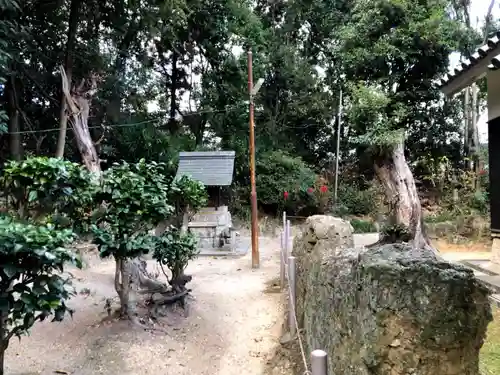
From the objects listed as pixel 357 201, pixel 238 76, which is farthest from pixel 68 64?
pixel 357 201

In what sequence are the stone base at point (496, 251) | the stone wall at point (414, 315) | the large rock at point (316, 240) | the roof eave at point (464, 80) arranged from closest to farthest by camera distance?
the stone wall at point (414, 315) → the large rock at point (316, 240) → the roof eave at point (464, 80) → the stone base at point (496, 251)

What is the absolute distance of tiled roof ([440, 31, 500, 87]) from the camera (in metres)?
4.01

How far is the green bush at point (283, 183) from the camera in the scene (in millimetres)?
15125

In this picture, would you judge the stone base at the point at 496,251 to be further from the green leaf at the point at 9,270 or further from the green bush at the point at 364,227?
the green bush at the point at 364,227

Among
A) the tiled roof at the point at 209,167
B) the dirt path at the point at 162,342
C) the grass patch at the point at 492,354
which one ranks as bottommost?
the dirt path at the point at 162,342

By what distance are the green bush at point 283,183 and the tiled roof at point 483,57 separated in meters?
9.83

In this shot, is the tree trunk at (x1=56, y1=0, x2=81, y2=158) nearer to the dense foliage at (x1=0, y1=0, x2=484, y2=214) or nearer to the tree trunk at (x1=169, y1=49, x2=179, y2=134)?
the dense foliage at (x1=0, y1=0, x2=484, y2=214)

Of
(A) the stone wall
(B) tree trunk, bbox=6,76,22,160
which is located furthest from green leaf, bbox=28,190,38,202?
(B) tree trunk, bbox=6,76,22,160

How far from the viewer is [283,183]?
49.7ft

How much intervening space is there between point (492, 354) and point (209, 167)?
9.97m

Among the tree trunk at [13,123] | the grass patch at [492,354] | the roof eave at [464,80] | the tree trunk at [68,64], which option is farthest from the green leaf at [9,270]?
the tree trunk at [13,123]

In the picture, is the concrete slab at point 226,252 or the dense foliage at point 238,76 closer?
the concrete slab at point 226,252

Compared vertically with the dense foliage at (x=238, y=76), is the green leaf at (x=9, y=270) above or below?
below

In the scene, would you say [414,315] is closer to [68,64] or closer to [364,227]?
[68,64]
